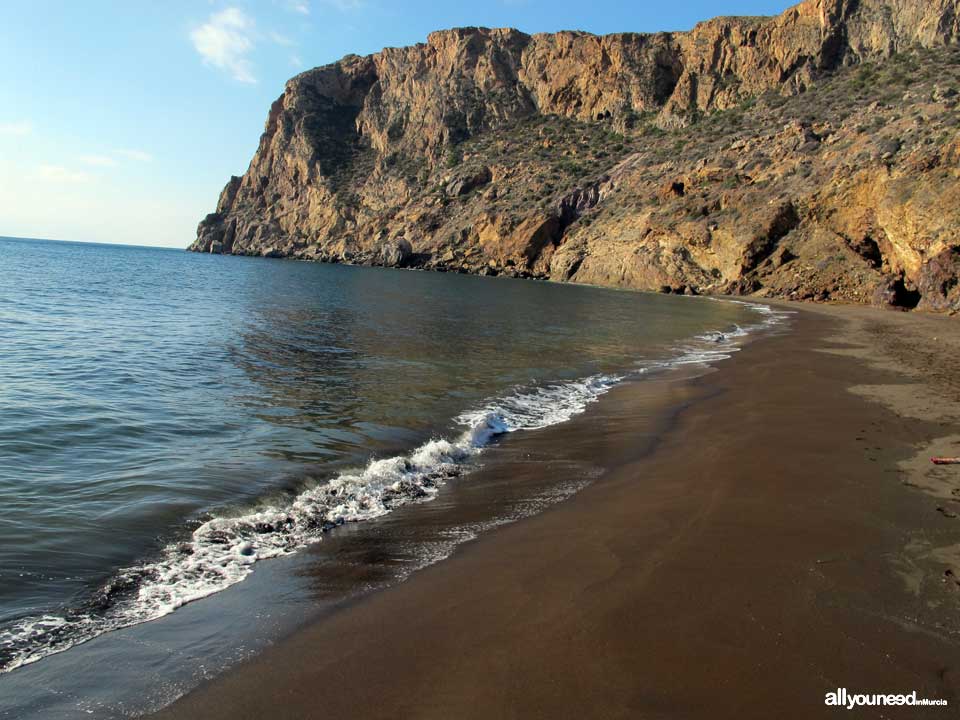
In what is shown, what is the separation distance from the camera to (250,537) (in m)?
5.09

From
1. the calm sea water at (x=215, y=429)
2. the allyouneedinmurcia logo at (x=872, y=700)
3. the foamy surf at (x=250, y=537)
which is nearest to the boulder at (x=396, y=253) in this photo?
the calm sea water at (x=215, y=429)

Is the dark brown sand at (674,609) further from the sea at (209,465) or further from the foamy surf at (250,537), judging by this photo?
the foamy surf at (250,537)

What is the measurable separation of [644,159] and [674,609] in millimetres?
74012

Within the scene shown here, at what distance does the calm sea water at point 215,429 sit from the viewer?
4.48m

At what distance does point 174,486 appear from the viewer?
20.0 feet

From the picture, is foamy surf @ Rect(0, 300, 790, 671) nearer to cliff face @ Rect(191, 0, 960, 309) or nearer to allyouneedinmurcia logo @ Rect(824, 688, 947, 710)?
allyouneedinmurcia logo @ Rect(824, 688, 947, 710)

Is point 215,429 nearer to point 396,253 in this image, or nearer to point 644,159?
point 644,159

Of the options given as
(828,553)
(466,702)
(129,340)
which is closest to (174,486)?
(466,702)

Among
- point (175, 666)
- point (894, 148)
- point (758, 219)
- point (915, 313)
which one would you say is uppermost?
point (894, 148)

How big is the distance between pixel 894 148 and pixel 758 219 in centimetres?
962

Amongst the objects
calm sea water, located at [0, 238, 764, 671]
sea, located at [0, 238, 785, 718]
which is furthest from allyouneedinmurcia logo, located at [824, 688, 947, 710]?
calm sea water, located at [0, 238, 764, 671]

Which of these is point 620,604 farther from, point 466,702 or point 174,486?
point 174,486

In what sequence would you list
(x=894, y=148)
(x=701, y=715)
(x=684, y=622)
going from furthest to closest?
(x=894, y=148), (x=684, y=622), (x=701, y=715)

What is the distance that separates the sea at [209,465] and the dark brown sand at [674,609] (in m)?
0.49
